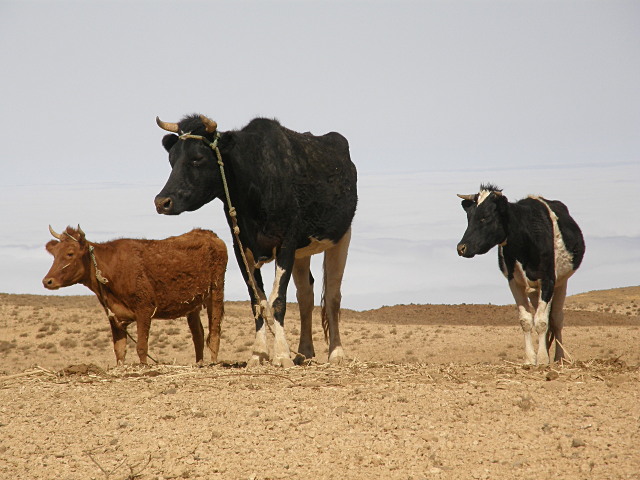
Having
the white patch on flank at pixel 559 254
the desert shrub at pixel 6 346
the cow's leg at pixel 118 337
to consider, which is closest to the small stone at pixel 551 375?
the white patch on flank at pixel 559 254

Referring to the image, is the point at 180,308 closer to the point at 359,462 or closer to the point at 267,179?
the point at 267,179

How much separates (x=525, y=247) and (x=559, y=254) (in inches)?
25.2

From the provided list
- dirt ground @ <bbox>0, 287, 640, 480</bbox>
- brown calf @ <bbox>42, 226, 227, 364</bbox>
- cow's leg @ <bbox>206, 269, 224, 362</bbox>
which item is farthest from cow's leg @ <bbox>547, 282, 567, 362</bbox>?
cow's leg @ <bbox>206, 269, 224, 362</bbox>

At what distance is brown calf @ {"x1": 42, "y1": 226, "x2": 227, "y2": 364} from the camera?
44.3 ft

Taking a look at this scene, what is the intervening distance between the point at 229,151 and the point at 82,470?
14.3 ft

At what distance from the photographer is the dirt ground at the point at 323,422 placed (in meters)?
7.09

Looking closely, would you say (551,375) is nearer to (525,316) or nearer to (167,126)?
(525,316)

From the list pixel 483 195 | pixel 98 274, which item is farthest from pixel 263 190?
pixel 98 274

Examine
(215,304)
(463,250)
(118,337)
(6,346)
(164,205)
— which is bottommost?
(6,346)

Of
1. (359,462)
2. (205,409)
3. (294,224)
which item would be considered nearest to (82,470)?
(205,409)

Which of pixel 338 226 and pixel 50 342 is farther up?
pixel 338 226

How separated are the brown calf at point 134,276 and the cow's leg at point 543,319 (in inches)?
228

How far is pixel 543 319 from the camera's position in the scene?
11609 mm

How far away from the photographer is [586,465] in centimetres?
696
